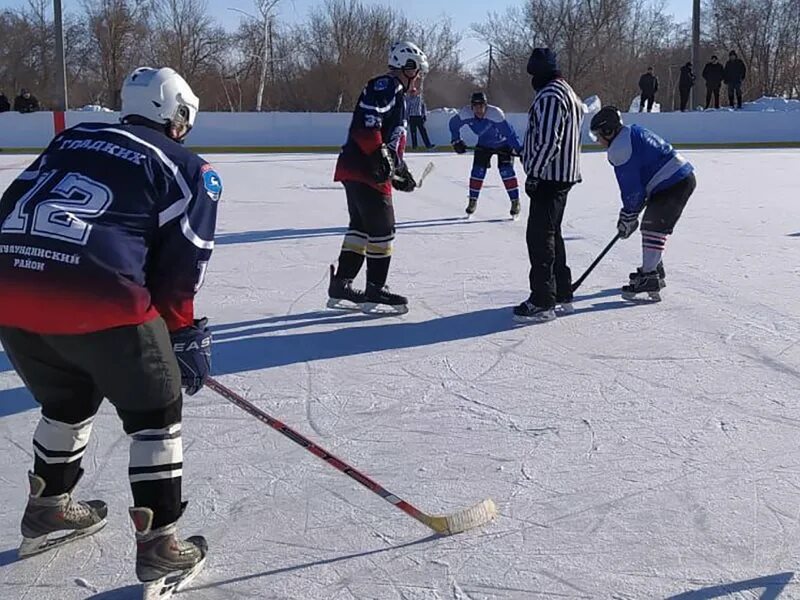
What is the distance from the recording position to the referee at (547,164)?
14.6 ft

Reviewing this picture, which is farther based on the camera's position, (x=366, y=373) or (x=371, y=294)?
(x=371, y=294)

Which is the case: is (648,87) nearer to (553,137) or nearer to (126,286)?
(553,137)

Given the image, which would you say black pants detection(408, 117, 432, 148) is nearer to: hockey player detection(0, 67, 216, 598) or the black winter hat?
the black winter hat

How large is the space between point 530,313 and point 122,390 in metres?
2.90

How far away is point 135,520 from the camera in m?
2.02

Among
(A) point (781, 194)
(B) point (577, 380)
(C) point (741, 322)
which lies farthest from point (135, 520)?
(A) point (781, 194)

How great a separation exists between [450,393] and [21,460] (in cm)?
149

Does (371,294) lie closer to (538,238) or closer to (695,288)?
(538,238)

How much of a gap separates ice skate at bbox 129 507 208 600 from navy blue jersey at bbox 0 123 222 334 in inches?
17.7

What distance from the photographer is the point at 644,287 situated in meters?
4.99

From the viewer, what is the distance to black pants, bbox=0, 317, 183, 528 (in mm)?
1927

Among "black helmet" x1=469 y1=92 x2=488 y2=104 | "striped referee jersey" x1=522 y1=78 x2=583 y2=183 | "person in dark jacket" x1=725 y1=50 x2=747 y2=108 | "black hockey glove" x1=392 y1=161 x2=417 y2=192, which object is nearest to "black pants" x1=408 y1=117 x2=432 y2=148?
"person in dark jacket" x1=725 y1=50 x2=747 y2=108

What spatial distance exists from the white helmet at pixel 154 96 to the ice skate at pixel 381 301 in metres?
2.63

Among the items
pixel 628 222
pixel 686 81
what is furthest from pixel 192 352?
pixel 686 81
